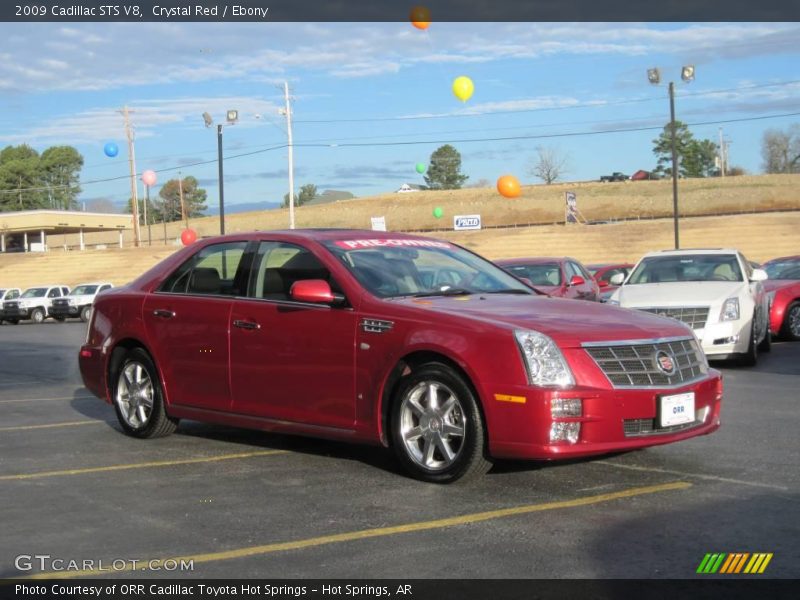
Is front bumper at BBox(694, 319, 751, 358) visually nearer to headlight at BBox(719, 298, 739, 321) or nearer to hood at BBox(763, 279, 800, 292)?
headlight at BBox(719, 298, 739, 321)

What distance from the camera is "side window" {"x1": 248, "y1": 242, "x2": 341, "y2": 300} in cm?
742

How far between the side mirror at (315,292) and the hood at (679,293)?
706 centimetres

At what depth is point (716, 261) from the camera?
14.5m

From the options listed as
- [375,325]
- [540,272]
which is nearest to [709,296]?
[540,272]

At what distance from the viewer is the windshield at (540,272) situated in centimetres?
1710

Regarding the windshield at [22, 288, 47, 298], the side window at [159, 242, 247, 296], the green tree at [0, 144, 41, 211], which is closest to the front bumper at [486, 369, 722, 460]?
the side window at [159, 242, 247, 296]

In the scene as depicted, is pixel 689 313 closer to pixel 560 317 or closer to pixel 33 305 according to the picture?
pixel 560 317

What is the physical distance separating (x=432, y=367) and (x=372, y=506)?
97 centimetres

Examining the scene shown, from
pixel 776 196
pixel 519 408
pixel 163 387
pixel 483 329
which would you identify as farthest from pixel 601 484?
pixel 776 196

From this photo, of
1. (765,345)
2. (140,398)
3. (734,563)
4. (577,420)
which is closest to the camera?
(734,563)

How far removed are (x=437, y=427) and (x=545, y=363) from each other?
2.63 ft

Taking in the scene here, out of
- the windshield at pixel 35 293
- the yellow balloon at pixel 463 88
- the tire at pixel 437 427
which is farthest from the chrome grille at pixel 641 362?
the windshield at pixel 35 293

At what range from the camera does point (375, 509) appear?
583cm

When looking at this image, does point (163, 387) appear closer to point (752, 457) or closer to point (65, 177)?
point (752, 457)
